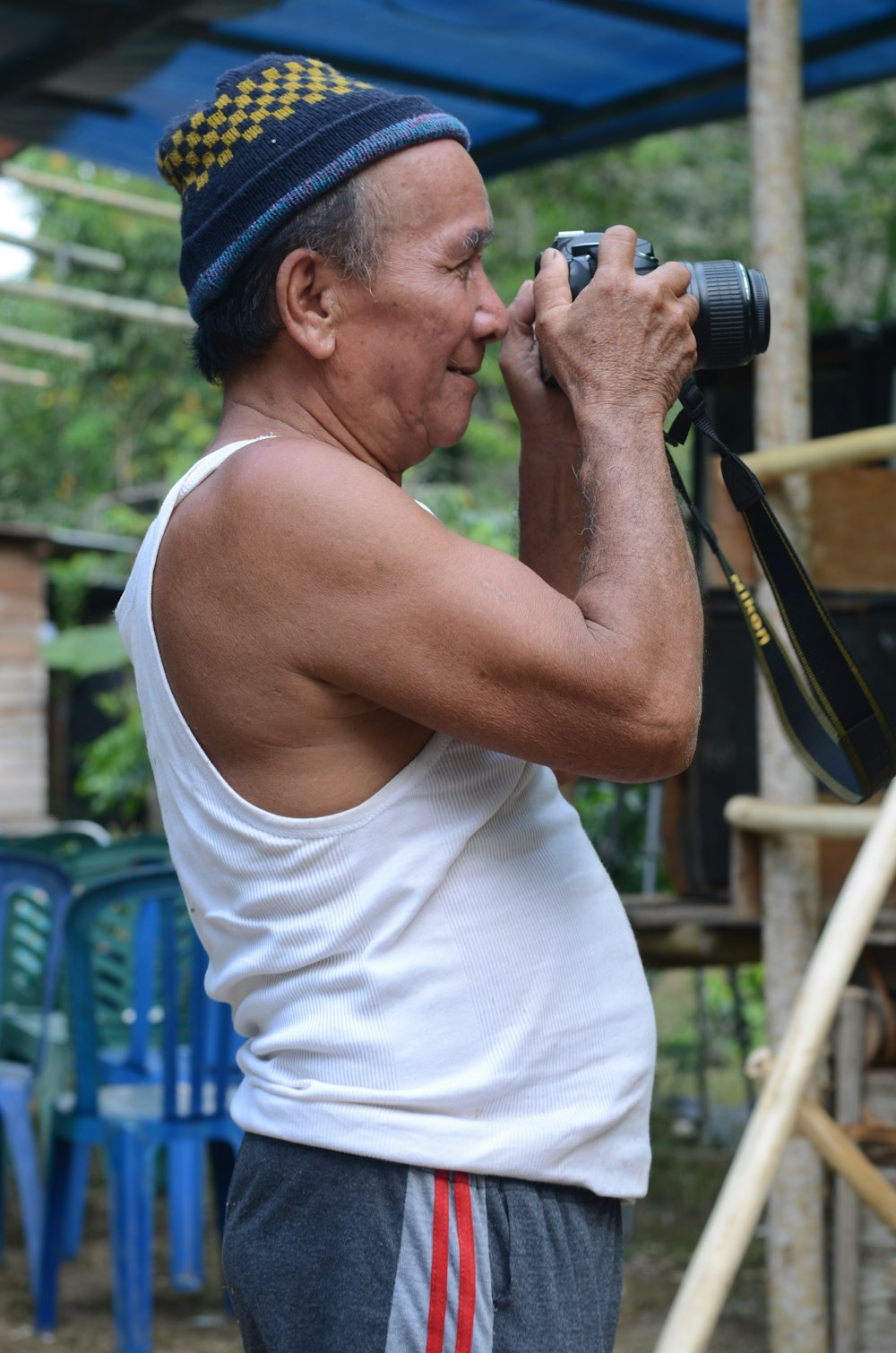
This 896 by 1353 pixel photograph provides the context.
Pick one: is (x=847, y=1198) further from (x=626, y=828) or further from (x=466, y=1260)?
(x=626, y=828)

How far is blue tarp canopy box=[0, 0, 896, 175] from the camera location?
12.4 feet

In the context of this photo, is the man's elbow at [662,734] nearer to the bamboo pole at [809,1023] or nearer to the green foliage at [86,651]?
the bamboo pole at [809,1023]

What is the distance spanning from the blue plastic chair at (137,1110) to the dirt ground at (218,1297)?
0.13 m

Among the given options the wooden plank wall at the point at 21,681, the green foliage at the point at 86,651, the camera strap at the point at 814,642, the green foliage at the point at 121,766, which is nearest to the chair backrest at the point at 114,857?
the camera strap at the point at 814,642

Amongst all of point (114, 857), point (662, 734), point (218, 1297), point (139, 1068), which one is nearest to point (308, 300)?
point (662, 734)

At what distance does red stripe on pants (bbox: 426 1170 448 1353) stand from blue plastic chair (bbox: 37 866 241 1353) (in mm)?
2280

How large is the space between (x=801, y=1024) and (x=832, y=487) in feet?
→ 4.49

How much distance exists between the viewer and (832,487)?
3.14 metres

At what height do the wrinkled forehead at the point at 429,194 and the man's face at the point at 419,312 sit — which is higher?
the wrinkled forehead at the point at 429,194

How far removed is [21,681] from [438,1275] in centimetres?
1092

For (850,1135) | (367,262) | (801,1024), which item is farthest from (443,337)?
(850,1135)

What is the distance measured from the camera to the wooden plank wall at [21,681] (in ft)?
37.9

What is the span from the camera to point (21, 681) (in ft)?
38.4

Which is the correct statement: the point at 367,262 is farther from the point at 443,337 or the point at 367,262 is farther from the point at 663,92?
the point at 663,92
